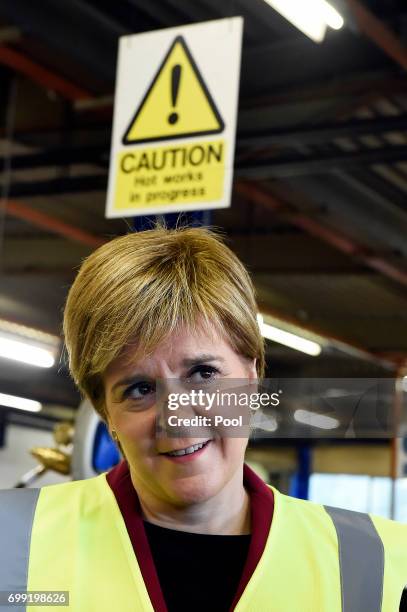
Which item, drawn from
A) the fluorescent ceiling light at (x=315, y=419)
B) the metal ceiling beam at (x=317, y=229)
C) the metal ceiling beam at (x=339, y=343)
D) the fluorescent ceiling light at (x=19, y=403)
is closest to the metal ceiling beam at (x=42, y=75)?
the metal ceiling beam at (x=317, y=229)

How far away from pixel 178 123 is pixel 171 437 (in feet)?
7.00

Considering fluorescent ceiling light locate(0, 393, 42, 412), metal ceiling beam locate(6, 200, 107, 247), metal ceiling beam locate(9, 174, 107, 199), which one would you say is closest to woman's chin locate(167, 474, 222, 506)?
metal ceiling beam locate(9, 174, 107, 199)

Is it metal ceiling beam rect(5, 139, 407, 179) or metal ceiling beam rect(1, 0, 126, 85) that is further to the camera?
metal ceiling beam rect(5, 139, 407, 179)

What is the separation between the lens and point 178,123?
3.28m

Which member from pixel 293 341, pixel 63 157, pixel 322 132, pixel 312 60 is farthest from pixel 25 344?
pixel 312 60

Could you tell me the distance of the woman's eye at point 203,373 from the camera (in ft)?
4.36

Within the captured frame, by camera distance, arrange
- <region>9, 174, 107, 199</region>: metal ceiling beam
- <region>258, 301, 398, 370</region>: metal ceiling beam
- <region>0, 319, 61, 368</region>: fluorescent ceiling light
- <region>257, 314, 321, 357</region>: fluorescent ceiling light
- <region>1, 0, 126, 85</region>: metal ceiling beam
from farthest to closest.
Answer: <region>258, 301, 398, 370</region>: metal ceiling beam < <region>257, 314, 321, 357</region>: fluorescent ceiling light < <region>0, 319, 61, 368</region>: fluorescent ceiling light < <region>9, 174, 107, 199</region>: metal ceiling beam < <region>1, 0, 126, 85</region>: metal ceiling beam

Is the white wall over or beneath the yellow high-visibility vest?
over

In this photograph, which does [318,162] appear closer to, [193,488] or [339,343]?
[193,488]

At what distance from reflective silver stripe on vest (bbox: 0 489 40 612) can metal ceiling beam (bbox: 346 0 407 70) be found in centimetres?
395

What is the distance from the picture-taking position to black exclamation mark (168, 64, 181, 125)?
329 centimetres

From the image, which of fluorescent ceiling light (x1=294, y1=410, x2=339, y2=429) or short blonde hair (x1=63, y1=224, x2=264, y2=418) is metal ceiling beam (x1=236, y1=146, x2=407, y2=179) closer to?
short blonde hair (x1=63, y1=224, x2=264, y2=418)

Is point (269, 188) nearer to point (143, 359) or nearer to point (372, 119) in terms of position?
point (372, 119)

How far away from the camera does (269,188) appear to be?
27.2 ft
